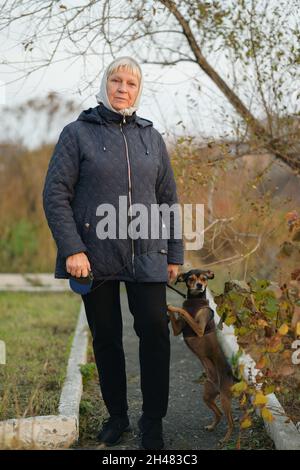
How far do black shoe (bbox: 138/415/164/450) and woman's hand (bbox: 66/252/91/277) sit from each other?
2.81ft

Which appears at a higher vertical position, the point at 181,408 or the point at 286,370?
the point at 286,370

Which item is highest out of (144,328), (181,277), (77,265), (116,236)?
(116,236)

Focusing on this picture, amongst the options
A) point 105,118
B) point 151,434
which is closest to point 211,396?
point 151,434

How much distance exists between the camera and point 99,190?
12.6 ft

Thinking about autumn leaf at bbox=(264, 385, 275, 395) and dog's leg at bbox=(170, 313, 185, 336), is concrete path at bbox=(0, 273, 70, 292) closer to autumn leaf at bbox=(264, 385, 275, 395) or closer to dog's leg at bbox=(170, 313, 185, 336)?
dog's leg at bbox=(170, 313, 185, 336)

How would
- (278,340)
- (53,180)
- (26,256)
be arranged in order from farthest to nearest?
(26,256) → (53,180) → (278,340)

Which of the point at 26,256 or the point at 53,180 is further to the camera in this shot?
the point at 26,256

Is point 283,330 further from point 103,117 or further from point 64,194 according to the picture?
point 103,117

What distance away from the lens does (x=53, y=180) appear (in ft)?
12.4

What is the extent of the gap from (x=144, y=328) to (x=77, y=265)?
0.50 m

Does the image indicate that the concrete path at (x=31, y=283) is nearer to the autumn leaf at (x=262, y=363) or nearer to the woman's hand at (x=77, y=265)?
the woman's hand at (x=77, y=265)
